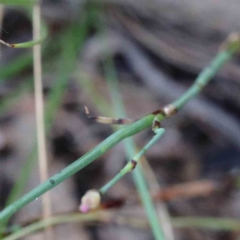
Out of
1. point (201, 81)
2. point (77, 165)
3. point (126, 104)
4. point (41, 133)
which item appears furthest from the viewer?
point (126, 104)

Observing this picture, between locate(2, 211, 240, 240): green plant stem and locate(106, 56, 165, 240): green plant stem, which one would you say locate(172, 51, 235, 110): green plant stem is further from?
locate(2, 211, 240, 240): green plant stem

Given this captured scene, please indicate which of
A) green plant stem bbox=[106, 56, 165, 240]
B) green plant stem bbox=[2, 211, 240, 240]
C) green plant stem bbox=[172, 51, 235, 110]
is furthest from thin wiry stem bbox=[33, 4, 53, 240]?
green plant stem bbox=[172, 51, 235, 110]

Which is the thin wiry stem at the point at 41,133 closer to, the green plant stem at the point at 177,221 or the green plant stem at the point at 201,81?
the green plant stem at the point at 177,221

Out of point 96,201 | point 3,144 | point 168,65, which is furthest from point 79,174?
point 96,201

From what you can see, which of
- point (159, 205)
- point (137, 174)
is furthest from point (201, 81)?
point (159, 205)

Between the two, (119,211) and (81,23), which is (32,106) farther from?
(119,211)

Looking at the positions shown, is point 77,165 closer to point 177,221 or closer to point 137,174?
point 137,174

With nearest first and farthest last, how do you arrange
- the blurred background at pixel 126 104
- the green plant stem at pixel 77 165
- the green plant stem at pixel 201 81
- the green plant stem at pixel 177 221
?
the green plant stem at pixel 77 165 → the green plant stem at pixel 201 81 → the green plant stem at pixel 177 221 → the blurred background at pixel 126 104

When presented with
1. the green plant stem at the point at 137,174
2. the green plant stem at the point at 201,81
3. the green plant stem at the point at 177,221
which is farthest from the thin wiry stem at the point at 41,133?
the green plant stem at the point at 201,81
